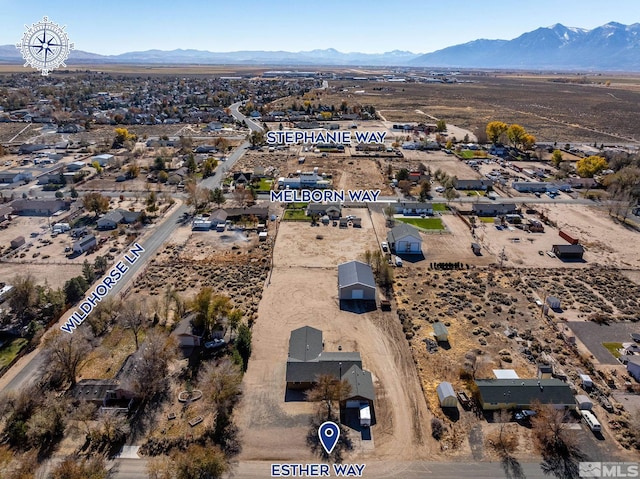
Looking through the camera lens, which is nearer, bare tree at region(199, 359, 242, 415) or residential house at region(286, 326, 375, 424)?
bare tree at region(199, 359, 242, 415)

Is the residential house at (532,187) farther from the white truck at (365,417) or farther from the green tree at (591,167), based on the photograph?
the white truck at (365,417)

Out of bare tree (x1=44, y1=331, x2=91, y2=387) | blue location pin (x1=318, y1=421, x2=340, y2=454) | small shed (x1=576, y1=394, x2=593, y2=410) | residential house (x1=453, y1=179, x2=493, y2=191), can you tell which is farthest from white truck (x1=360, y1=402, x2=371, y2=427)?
residential house (x1=453, y1=179, x2=493, y2=191)

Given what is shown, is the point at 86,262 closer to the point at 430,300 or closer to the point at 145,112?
the point at 430,300

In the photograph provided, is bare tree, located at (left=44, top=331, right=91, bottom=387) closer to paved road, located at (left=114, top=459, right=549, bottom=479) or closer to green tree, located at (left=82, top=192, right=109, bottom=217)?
paved road, located at (left=114, top=459, right=549, bottom=479)

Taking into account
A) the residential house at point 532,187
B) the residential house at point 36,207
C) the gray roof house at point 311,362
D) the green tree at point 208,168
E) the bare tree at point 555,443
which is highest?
the green tree at point 208,168

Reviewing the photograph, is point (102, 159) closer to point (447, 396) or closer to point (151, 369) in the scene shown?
point (151, 369)

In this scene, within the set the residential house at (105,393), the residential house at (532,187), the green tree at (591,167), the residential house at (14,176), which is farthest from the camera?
the green tree at (591,167)

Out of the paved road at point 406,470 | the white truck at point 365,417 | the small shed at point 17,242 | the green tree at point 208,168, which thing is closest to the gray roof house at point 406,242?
the white truck at point 365,417
